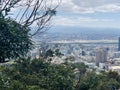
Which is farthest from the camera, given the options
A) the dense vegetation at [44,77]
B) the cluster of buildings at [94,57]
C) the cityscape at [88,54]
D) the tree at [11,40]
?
the cluster of buildings at [94,57]

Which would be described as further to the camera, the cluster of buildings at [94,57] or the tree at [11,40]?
the cluster of buildings at [94,57]

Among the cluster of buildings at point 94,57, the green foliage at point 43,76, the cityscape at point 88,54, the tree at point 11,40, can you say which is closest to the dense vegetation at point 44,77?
the green foliage at point 43,76

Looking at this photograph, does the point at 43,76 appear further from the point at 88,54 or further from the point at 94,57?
the point at 88,54

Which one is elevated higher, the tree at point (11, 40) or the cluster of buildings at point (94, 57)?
the tree at point (11, 40)

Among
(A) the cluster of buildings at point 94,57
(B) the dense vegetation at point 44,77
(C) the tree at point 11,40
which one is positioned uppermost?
(C) the tree at point 11,40

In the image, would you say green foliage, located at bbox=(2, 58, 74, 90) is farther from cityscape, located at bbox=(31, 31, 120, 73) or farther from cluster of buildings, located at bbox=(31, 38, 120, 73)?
cluster of buildings, located at bbox=(31, 38, 120, 73)

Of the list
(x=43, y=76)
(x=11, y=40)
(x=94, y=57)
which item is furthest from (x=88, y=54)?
(x=11, y=40)

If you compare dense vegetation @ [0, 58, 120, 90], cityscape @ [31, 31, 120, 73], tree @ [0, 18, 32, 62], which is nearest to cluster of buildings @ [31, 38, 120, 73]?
cityscape @ [31, 31, 120, 73]

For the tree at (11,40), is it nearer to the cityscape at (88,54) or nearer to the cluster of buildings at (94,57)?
the cityscape at (88,54)

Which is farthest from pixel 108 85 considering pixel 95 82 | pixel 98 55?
pixel 98 55
